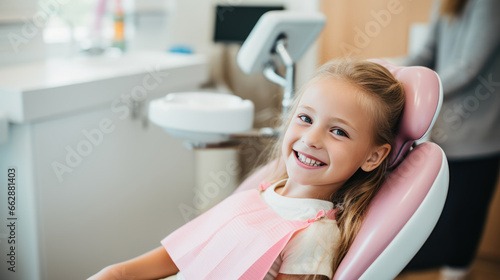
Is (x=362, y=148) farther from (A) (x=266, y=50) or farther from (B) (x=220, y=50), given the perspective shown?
(B) (x=220, y=50)

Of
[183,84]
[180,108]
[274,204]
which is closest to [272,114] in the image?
[183,84]

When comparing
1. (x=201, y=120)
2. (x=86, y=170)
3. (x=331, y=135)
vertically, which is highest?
(x=331, y=135)

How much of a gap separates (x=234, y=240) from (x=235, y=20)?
1568 mm

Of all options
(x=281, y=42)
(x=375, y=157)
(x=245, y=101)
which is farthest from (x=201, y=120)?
(x=375, y=157)

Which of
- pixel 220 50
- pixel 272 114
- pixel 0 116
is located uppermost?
pixel 0 116

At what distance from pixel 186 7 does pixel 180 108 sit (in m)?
1.29

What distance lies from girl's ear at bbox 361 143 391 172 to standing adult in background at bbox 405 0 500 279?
31.7 inches

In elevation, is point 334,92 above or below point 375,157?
above

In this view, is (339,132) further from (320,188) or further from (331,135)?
(320,188)

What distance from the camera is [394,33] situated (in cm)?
255

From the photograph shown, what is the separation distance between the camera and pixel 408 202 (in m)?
0.92

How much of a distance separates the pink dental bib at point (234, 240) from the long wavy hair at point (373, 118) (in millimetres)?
50

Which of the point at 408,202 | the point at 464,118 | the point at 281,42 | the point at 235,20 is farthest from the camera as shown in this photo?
the point at 235,20

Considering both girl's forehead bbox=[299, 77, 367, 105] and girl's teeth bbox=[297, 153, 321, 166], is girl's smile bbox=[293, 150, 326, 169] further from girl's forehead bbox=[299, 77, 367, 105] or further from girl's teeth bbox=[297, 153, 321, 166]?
girl's forehead bbox=[299, 77, 367, 105]
